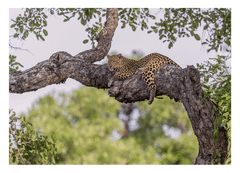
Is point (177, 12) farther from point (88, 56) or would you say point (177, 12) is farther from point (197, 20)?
point (88, 56)

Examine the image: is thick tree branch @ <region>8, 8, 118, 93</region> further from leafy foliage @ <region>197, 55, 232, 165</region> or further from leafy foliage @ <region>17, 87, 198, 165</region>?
leafy foliage @ <region>17, 87, 198, 165</region>

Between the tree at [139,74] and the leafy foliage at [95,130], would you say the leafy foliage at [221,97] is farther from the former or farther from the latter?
the leafy foliage at [95,130]

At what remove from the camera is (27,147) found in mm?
3568

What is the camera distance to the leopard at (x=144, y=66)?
10.1ft

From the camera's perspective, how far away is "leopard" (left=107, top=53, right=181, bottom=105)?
3.08 metres

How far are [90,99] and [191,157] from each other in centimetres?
599

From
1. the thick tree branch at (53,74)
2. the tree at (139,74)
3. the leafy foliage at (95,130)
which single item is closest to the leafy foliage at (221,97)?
the tree at (139,74)

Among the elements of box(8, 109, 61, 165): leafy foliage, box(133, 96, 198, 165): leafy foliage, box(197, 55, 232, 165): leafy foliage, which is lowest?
box(133, 96, 198, 165): leafy foliage

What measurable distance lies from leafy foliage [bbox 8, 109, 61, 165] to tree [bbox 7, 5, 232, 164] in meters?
0.65

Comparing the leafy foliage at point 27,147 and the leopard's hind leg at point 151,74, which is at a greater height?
the leopard's hind leg at point 151,74

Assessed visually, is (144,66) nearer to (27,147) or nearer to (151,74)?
(151,74)

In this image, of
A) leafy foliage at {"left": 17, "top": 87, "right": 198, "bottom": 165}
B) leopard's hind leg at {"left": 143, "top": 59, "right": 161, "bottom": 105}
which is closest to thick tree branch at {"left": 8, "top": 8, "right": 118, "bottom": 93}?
leopard's hind leg at {"left": 143, "top": 59, "right": 161, "bottom": 105}

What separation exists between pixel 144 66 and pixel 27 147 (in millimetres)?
2144

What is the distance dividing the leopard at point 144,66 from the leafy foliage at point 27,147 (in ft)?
4.58
